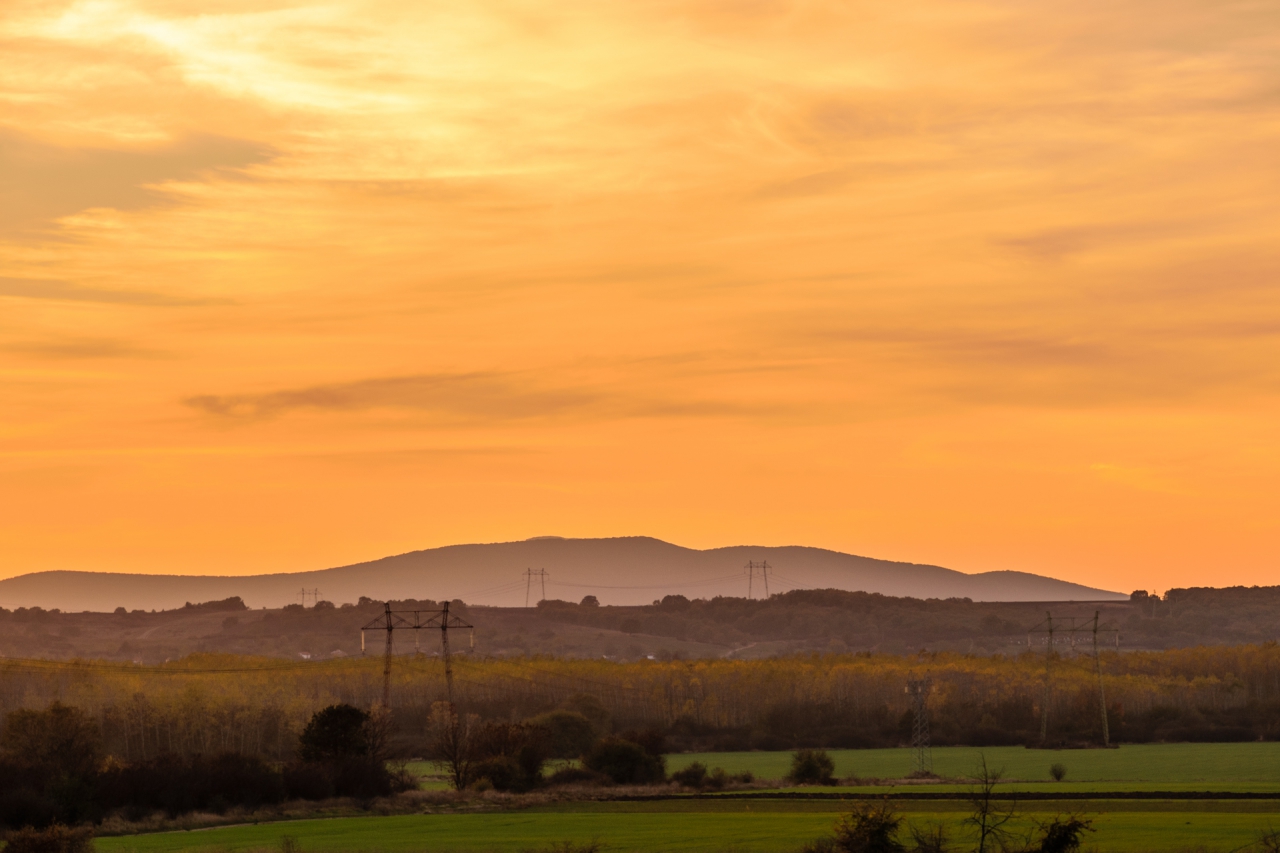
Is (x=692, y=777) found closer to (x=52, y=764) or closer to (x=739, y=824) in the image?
(x=739, y=824)

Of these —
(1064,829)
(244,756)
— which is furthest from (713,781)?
(1064,829)

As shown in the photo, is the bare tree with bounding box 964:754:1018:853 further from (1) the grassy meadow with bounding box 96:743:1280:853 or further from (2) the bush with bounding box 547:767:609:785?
(2) the bush with bounding box 547:767:609:785

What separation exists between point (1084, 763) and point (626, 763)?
41464 millimetres

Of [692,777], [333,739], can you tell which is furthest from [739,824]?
[692,777]

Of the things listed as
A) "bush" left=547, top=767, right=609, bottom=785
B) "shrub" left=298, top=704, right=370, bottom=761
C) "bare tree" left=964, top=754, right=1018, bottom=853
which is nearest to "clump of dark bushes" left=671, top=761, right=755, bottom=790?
"bush" left=547, top=767, right=609, bottom=785

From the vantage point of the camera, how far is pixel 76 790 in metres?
92.8

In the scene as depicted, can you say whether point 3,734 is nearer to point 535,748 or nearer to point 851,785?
point 535,748

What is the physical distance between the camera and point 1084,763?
144 metres

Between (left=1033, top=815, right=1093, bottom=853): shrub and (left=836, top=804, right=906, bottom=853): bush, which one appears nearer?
(left=1033, top=815, right=1093, bottom=853): shrub

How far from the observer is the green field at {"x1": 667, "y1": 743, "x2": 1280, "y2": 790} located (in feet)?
407

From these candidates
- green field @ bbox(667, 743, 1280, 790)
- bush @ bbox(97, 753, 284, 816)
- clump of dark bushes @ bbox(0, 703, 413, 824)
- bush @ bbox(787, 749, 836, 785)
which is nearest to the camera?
clump of dark bushes @ bbox(0, 703, 413, 824)

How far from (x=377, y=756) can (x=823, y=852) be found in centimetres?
6391

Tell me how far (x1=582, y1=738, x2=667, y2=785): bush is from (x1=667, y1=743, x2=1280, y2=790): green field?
1117cm

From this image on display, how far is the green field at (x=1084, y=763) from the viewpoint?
4889 inches
